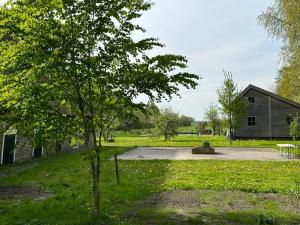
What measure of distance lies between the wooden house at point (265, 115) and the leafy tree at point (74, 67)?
3965 centimetres

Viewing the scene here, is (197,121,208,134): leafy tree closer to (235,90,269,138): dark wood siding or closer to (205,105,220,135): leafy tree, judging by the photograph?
(205,105,220,135): leafy tree

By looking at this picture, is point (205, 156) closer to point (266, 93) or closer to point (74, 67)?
point (74, 67)

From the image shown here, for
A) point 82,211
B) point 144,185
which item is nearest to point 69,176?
point 144,185

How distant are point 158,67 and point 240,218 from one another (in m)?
3.69

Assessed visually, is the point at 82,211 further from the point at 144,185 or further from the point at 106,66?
the point at 144,185

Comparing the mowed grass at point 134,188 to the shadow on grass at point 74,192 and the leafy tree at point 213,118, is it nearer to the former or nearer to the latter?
the shadow on grass at point 74,192

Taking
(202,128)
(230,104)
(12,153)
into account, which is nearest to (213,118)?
(202,128)

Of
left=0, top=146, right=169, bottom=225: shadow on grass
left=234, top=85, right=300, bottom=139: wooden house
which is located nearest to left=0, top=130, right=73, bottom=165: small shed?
left=0, top=146, right=169, bottom=225: shadow on grass

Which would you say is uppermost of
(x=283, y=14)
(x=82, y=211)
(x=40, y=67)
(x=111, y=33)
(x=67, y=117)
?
(x=283, y=14)

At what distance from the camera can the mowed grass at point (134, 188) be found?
8.27m

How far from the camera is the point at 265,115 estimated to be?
46656 mm

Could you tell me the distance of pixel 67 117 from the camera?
316 inches

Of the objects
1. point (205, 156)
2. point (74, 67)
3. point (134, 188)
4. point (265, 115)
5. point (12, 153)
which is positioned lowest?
point (134, 188)

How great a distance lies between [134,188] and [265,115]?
37393mm
